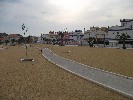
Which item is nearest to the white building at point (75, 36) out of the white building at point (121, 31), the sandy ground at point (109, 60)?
the white building at point (121, 31)

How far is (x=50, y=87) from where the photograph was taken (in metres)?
14.6

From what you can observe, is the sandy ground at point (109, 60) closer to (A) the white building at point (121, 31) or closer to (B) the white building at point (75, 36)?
(A) the white building at point (121, 31)

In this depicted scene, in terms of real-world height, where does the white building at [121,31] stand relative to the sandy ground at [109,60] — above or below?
above

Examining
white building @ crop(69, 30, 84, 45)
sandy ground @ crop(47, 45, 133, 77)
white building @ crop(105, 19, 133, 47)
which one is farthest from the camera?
white building @ crop(69, 30, 84, 45)

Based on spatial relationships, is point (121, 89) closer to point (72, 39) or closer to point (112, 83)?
point (112, 83)

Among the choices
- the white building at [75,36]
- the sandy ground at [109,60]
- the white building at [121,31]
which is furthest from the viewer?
the white building at [75,36]

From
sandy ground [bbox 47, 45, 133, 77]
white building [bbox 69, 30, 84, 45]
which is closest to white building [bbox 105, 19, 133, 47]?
sandy ground [bbox 47, 45, 133, 77]

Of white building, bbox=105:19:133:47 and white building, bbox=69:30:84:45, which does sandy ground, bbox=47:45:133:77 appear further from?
white building, bbox=69:30:84:45

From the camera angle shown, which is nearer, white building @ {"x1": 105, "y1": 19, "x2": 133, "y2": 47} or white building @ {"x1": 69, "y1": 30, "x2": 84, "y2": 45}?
white building @ {"x1": 105, "y1": 19, "x2": 133, "y2": 47}

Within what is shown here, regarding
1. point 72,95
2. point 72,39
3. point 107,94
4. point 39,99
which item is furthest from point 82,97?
point 72,39

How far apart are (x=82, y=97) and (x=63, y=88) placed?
239 cm

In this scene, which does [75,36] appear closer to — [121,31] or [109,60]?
[121,31]

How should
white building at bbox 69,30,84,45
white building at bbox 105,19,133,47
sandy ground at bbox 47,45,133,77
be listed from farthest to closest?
white building at bbox 69,30,84,45, white building at bbox 105,19,133,47, sandy ground at bbox 47,45,133,77

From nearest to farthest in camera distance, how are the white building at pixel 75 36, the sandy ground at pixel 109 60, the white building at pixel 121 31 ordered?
the sandy ground at pixel 109 60, the white building at pixel 121 31, the white building at pixel 75 36
